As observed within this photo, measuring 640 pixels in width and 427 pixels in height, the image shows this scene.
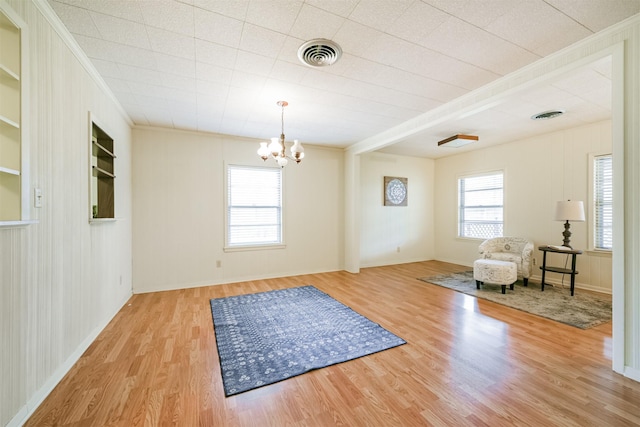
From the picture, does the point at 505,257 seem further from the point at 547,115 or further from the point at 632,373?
the point at 632,373

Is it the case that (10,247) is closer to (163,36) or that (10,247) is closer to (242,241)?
(163,36)

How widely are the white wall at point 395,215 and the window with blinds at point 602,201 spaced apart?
10.3ft

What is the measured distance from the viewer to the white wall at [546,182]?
4.16m

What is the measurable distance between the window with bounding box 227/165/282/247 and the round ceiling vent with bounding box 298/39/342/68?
9.44ft

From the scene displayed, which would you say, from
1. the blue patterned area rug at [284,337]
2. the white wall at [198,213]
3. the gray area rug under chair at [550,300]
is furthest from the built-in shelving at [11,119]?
the gray area rug under chair at [550,300]

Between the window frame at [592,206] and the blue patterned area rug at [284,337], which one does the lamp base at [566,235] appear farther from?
the blue patterned area rug at [284,337]

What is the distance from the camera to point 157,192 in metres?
4.26

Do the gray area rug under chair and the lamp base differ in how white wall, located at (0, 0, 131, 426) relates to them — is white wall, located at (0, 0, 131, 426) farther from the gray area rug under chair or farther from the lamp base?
the lamp base

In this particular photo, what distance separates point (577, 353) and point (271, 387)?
263 centimetres

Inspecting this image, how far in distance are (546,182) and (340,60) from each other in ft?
15.2

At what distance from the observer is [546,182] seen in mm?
4730

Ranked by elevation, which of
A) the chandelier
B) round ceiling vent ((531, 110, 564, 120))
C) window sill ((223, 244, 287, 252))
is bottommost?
window sill ((223, 244, 287, 252))

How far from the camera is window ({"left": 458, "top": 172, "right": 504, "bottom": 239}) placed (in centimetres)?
556

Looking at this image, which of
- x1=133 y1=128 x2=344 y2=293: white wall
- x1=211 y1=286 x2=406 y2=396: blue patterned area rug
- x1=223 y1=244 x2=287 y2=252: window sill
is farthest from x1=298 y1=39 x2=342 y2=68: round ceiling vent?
x1=223 y1=244 x2=287 y2=252: window sill
